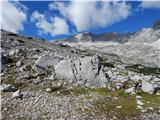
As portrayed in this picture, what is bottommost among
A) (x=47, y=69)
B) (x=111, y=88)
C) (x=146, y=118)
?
(x=146, y=118)

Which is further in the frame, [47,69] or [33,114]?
[47,69]

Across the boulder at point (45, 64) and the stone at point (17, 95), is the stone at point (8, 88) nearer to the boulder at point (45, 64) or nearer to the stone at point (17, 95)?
the stone at point (17, 95)

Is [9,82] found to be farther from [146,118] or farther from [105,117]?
[146,118]

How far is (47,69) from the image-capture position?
41.5 metres

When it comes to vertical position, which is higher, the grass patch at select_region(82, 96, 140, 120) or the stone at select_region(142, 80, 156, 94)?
the stone at select_region(142, 80, 156, 94)

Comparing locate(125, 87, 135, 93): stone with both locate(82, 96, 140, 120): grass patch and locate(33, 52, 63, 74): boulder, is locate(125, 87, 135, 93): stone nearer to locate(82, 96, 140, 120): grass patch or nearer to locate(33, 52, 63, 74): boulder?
locate(82, 96, 140, 120): grass patch

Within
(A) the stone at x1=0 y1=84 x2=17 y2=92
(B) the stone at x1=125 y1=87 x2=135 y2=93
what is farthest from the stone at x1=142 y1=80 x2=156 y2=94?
(A) the stone at x1=0 y1=84 x2=17 y2=92

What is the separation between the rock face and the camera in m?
37.4

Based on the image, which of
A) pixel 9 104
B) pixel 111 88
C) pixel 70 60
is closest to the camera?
pixel 9 104

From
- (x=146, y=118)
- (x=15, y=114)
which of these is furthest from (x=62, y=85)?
(x=146, y=118)

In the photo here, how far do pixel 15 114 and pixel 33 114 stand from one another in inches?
63.7

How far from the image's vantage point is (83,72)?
1505 inches

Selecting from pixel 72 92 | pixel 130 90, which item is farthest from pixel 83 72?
pixel 130 90

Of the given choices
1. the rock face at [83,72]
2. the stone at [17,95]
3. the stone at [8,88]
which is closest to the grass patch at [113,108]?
the rock face at [83,72]
